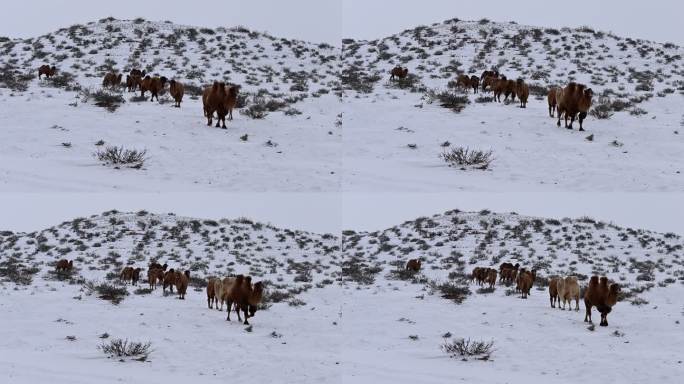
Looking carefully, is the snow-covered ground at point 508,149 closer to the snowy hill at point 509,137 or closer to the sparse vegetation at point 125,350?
the snowy hill at point 509,137

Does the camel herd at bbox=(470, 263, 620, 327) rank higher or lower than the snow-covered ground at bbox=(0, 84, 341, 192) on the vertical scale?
lower

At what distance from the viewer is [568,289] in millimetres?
16500

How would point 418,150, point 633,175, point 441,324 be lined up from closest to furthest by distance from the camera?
point 633,175 → point 418,150 → point 441,324

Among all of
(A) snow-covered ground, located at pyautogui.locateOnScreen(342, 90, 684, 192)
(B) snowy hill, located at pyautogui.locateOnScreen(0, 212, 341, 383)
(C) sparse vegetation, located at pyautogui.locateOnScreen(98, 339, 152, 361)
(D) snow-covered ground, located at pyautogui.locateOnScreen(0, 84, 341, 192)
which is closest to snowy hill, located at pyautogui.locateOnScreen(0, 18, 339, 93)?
(B) snowy hill, located at pyautogui.locateOnScreen(0, 212, 341, 383)

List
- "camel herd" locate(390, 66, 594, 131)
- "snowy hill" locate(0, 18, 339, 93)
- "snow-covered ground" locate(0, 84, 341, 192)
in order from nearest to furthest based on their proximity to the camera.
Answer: "snow-covered ground" locate(0, 84, 341, 192) → "camel herd" locate(390, 66, 594, 131) → "snowy hill" locate(0, 18, 339, 93)

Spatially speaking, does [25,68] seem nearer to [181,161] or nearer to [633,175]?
[181,161]

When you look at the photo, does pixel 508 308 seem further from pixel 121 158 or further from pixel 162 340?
pixel 121 158

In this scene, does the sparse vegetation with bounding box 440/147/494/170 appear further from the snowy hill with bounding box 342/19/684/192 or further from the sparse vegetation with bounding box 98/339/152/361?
the sparse vegetation with bounding box 98/339/152/361

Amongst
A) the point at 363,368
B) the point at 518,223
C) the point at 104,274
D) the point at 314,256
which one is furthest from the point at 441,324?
the point at 518,223

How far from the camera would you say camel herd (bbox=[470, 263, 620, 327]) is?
47.3ft

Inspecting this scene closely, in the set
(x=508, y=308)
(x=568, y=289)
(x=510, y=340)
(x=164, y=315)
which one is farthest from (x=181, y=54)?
(x=510, y=340)

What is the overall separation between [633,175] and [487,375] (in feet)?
15.2

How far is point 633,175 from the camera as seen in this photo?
41.3 ft

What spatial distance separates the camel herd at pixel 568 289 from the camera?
14406 millimetres
